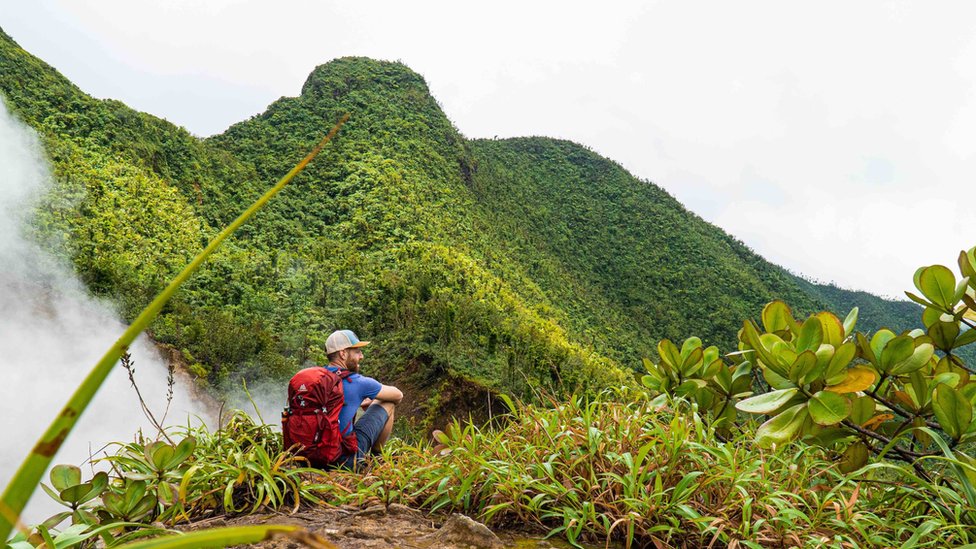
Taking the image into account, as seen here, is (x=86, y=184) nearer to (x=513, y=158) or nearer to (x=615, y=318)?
(x=615, y=318)

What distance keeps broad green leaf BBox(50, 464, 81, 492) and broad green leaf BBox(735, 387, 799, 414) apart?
72.0 inches

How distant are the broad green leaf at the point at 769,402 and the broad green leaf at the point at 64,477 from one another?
1.83m

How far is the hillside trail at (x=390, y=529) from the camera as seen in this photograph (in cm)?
161

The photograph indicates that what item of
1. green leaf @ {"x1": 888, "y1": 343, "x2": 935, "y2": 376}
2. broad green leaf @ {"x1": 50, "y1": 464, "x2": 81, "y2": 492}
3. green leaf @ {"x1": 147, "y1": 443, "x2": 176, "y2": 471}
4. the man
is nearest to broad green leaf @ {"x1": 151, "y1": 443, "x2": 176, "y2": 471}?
green leaf @ {"x1": 147, "y1": 443, "x2": 176, "y2": 471}

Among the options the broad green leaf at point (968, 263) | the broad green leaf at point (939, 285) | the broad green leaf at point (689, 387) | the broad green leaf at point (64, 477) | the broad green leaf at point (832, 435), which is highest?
the broad green leaf at point (968, 263)

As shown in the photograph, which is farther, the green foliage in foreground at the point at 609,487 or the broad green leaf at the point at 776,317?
the broad green leaf at the point at 776,317

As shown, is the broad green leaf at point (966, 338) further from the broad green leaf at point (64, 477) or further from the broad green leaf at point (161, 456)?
the broad green leaf at point (64, 477)

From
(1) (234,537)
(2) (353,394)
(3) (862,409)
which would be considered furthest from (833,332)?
(2) (353,394)

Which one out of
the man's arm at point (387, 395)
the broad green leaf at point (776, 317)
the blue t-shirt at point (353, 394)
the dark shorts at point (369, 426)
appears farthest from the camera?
the man's arm at point (387, 395)

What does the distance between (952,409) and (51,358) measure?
32.9 feet

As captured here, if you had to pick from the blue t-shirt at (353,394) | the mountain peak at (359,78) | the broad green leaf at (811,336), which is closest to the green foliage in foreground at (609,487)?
the broad green leaf at (811,336)

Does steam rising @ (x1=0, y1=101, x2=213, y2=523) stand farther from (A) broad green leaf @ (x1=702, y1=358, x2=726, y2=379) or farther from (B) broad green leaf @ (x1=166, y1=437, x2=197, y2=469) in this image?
(A) broad green leaf @ (x1=702, y1=358, x2=726, y2=379)

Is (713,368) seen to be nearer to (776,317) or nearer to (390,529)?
(776,317)

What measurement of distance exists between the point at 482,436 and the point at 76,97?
779 inches
